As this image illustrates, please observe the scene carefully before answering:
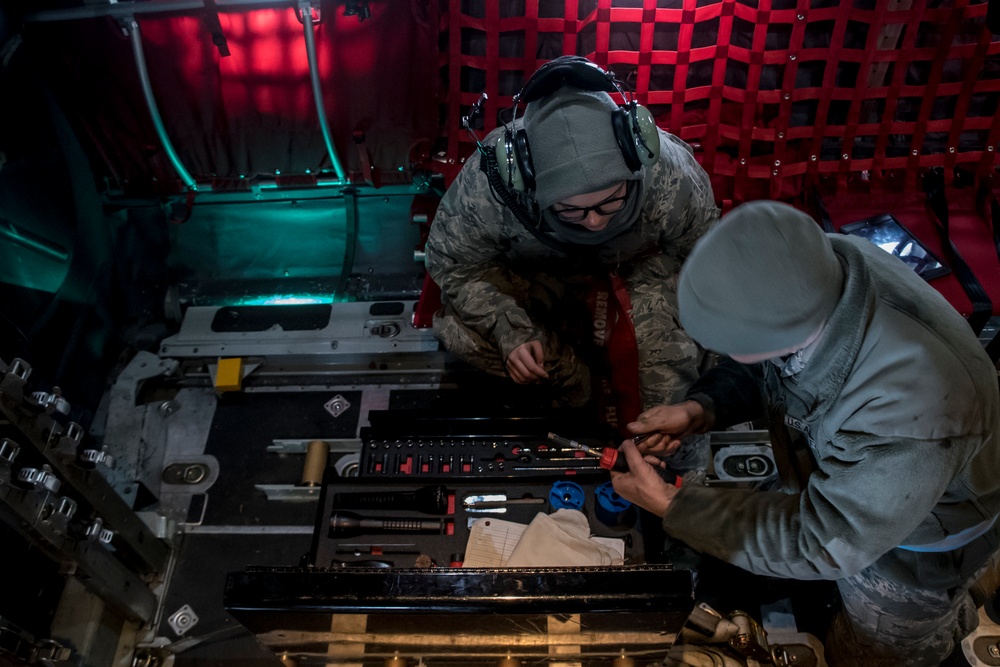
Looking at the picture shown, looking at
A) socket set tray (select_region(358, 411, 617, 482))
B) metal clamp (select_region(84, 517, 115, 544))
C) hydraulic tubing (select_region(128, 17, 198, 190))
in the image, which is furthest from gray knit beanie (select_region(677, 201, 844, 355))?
hydraulic tubing (select_region(128, 17, 198, 190))

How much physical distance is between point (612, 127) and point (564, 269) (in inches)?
33.2

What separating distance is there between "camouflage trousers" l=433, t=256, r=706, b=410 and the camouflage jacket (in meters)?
0.05

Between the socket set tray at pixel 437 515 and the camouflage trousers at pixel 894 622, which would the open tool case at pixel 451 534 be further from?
the camouflage trousers at pixel 894 622

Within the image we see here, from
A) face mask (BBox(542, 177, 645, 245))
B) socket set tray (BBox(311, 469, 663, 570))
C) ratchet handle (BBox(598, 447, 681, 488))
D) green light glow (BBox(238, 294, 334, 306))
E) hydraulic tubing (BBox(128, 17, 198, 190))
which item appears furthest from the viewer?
green light glow (BBox(238, 294, 334, 306))

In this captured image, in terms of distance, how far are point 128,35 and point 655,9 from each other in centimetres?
241

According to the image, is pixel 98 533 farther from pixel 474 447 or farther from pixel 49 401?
pixel 474 447

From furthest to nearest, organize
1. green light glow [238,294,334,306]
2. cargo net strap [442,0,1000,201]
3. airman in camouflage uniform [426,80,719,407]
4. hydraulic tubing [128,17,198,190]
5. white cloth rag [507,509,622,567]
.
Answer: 1. green light glow [238,294,334,306]
2. hydraulic tubing [128,17,198,190]
3. cargo net strap [442,0,1000,201]
4. airman in camouflage uniform [426,80,719,407]
5. white cloth rag [507,509,622,567]

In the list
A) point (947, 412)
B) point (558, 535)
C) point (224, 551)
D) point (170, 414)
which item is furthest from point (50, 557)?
point (947, 412)

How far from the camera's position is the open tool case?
146 cm

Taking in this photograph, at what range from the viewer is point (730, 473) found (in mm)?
2949

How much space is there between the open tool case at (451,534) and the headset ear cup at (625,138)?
32.6 inches

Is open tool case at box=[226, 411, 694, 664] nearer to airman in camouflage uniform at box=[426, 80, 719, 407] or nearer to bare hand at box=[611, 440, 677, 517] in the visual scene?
bare hand at box=[611, 440, 677, 517]

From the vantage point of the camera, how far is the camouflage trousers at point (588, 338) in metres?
2.75

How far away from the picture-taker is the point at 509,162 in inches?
88.3
